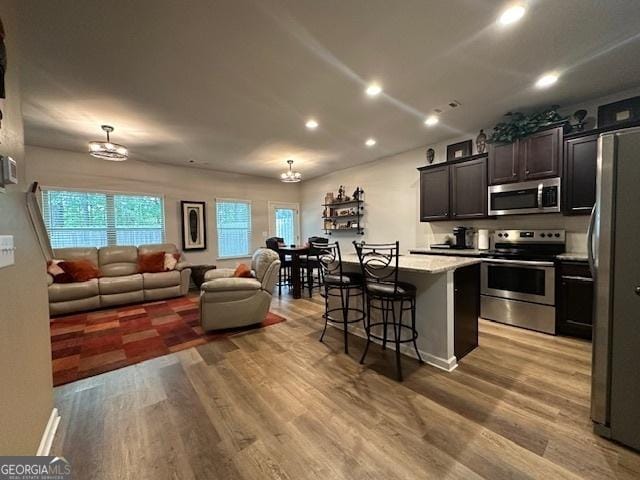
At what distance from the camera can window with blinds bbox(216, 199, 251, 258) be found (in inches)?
254

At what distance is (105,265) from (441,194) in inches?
240

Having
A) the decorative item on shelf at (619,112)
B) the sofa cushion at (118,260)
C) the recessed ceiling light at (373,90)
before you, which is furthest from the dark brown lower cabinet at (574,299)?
the sofa cushion at (118,260)

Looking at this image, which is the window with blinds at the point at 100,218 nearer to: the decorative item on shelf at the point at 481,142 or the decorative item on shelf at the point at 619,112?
the decorative item on shelf at the point at 481,142

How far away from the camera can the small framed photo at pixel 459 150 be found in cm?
417

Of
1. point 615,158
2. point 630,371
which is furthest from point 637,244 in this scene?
point 630,371

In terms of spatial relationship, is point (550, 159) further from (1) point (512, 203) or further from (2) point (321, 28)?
(2) point (321, 28)

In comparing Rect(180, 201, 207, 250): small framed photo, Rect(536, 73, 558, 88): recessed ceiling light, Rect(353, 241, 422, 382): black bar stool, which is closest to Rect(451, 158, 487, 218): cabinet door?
Rect(536, 73, 558, 88): recessed ceiling light

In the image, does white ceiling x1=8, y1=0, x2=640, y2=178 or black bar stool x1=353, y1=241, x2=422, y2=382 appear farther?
black bar stool x1=353, y1=241, x2=422, y2=382

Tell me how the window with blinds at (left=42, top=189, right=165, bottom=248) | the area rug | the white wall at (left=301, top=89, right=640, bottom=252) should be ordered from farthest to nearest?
1. the window with blinds at (left=42, top=189, right=165, bottom=248)
2. the white wall at (left=301, top=89, right=640, bottom=252)
3. the area rug

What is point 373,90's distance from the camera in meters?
2.82

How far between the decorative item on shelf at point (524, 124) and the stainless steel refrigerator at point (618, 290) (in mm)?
2090

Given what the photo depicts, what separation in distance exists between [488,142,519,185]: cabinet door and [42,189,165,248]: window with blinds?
619cm

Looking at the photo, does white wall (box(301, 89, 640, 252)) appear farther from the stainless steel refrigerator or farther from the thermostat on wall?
the thermostat on wall

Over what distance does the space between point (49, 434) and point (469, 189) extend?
4.97m
